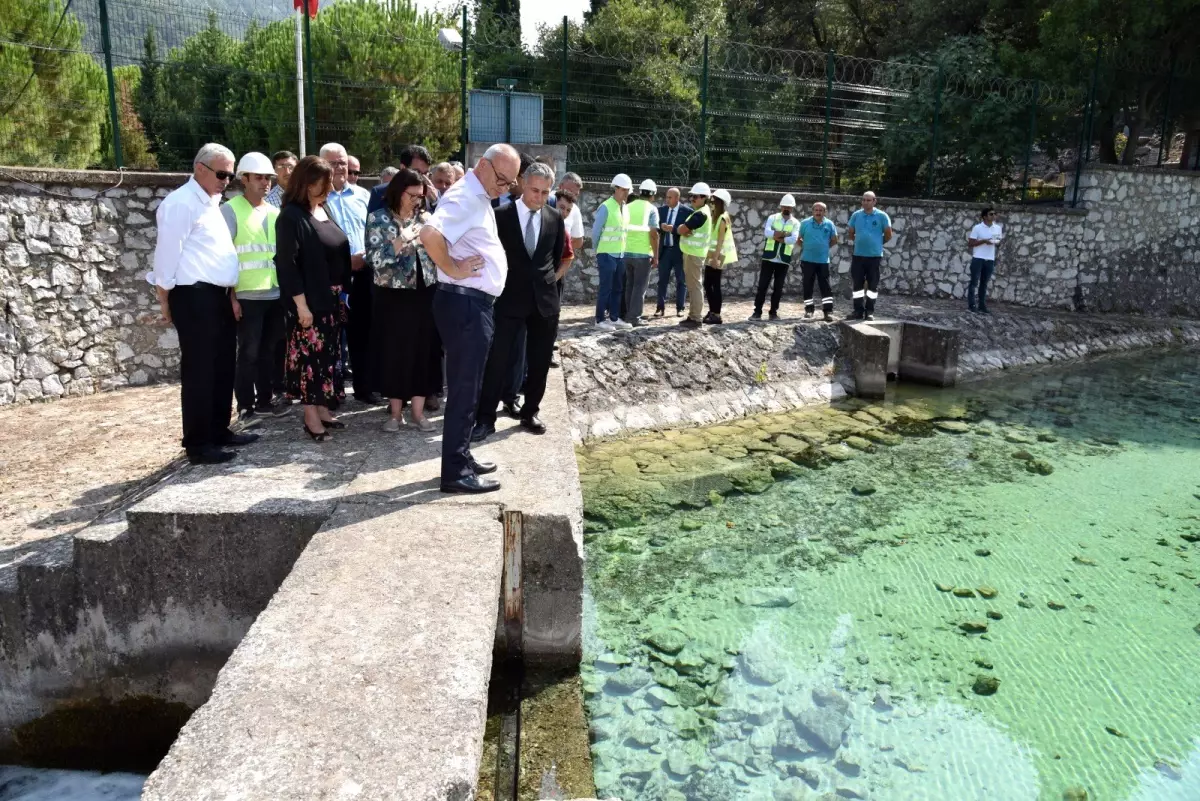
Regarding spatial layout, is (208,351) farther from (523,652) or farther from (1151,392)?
(1151,392)

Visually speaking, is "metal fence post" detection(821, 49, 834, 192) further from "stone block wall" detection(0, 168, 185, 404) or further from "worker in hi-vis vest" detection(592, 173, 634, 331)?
"stone block wall" detection(0, 168, 185, 404)

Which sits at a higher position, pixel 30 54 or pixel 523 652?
pixel 30 54

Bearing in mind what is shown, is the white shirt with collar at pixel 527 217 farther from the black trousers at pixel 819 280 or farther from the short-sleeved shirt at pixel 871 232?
the short-sleeved shirt at pixel 871 232

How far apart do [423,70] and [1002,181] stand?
968 cm

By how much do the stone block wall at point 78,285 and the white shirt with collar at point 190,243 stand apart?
2.99 meters

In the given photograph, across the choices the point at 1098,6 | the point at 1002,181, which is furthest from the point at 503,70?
the point at 1098,6

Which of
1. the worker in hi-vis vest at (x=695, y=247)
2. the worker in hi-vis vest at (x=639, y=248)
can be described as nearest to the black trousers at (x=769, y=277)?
the worker in hi-vis vest at (x=695, y=247)

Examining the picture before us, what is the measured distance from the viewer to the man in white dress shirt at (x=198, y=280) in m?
4.38

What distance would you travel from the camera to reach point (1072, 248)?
46.3 ft

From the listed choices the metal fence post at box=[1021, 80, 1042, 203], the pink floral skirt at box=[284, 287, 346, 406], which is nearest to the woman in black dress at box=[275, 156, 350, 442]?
the pink floral skirt at box=[284, 287, 346, 406]

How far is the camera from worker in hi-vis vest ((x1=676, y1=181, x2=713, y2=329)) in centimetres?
909

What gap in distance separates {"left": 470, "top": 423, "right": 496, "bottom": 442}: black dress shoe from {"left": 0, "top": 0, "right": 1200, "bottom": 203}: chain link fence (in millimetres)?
5327

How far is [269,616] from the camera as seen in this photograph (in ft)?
9.39

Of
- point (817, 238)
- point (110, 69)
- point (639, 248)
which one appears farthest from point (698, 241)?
point (110, 69)
